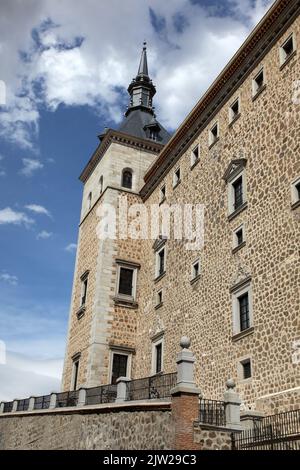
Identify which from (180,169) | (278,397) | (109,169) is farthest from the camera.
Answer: (109,169)

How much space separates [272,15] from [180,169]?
8884 mm

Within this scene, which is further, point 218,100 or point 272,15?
point 218,100


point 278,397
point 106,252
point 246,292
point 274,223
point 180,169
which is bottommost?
point 278,397

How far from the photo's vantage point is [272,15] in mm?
18969

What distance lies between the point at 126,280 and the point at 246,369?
11891mm

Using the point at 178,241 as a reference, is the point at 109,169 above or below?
above

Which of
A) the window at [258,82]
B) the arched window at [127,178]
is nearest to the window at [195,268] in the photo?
the window at [258,82]

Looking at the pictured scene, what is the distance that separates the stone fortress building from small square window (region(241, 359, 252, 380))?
0.13 ft

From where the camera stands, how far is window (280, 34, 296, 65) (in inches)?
723

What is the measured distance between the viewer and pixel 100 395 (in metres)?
19.6

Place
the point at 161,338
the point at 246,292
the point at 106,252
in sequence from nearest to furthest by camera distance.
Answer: the point at 246,292 → the point at 161,338 → the point at 106,252

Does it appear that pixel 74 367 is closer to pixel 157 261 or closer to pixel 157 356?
pixel 157 356
